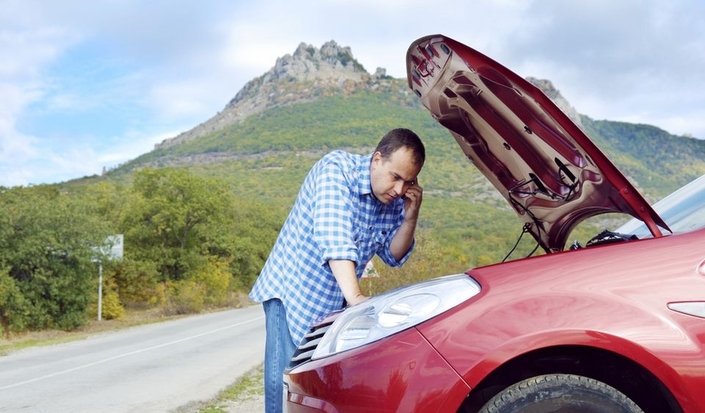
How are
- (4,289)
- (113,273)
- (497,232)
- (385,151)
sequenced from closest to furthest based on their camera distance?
(385,151)
(4,289)
(113,273)
(497,232)

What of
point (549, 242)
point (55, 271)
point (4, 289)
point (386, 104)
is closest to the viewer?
point (549, 242)

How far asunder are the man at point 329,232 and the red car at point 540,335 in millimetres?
565

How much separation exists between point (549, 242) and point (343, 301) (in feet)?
3.68

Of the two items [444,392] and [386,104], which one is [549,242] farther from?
[386,104]

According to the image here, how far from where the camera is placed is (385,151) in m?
3.31

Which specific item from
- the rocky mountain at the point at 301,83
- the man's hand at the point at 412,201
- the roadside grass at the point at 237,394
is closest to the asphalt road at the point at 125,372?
the roadside grass at the point at 237,394

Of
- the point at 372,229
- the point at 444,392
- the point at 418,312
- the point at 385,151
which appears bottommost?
the point at 444,392

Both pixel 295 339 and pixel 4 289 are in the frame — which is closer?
pixel 295 339

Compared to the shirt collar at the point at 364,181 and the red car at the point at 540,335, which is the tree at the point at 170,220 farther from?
the red car at the point at 540,335

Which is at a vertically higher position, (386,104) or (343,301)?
(386,104)

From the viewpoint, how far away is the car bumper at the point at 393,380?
2.28m

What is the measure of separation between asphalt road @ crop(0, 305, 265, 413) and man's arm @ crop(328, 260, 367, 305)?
5.64 metres

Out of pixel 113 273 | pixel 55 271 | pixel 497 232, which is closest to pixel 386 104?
pixel 497 232

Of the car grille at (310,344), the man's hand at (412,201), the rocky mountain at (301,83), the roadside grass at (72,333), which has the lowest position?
the roadside grass at (72,333)
